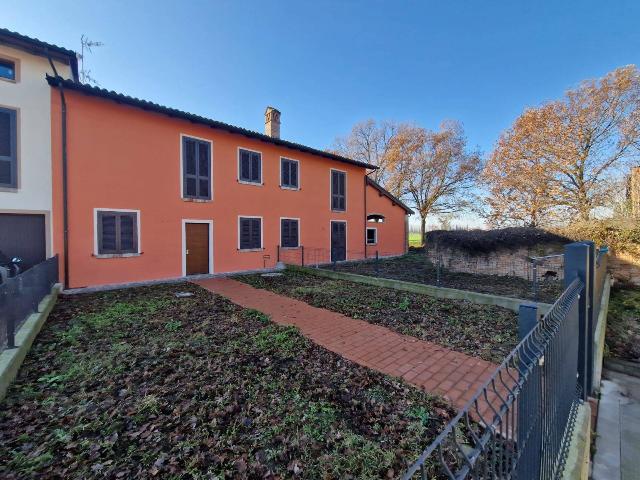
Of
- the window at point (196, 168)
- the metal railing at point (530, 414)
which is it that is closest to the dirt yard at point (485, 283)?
the metal railing at point (530, 414)

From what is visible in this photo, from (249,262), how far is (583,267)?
11.0m

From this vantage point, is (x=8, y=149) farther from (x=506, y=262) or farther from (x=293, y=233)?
(x=506, y=262)

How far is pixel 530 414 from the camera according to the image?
5.54 feet

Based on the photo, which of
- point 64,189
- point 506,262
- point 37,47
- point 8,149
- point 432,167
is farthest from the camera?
point 432,167

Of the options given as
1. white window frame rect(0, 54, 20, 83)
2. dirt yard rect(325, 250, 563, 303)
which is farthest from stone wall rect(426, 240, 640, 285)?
white window frame rect(0, 54, 20, 83)

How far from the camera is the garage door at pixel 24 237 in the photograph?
7.73 meters

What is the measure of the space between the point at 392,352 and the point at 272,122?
14.4 m

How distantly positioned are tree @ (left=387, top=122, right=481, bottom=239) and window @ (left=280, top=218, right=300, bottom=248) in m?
15.0

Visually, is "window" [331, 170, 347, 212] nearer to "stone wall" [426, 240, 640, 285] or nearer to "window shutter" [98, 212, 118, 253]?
"stone wall" [426, 240, 640, 285]

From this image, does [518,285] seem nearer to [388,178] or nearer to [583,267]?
[583,267]

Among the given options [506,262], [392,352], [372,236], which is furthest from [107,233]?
[506,262]

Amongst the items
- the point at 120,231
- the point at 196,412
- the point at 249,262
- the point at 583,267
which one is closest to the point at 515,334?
the point at 583,267

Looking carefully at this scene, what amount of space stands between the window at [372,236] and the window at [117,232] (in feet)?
41.8

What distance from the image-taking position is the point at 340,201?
1634 centimetres
